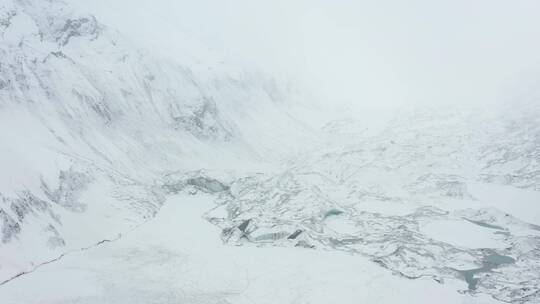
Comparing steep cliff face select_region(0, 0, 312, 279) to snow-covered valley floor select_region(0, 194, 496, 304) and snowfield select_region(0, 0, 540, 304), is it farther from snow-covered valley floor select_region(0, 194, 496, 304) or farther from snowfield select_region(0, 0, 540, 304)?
snow-covered valley floor select_region(0, 194, 496, 304)

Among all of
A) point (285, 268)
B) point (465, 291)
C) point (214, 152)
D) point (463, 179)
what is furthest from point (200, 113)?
point (465, 291)

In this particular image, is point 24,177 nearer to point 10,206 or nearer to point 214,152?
point 10,206

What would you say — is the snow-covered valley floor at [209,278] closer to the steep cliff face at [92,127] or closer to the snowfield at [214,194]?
the snowfield at [214,194]

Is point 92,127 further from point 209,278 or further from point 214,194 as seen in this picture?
point 209,278

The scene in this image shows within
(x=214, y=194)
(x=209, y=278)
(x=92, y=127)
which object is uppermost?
(x=92, y=127)

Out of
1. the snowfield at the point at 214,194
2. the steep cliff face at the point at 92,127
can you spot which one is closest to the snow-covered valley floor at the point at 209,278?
the snowfield at the point at 214,194

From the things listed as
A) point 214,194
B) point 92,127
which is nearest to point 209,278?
point 214,194

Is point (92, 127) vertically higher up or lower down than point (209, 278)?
higher up
